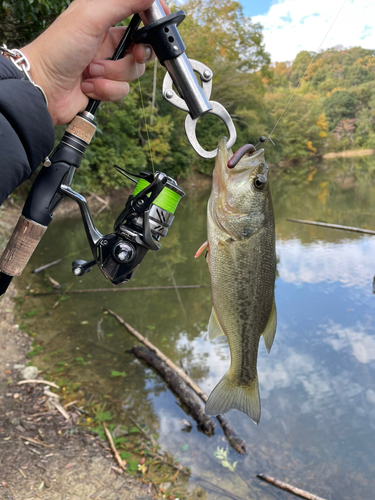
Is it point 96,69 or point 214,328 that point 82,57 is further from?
point 214,328

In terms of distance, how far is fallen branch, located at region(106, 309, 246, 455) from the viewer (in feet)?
13.4

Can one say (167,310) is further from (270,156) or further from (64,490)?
(270,156)

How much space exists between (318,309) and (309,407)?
274cm

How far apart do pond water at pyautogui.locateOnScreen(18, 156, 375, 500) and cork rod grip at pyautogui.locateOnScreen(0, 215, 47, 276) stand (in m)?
3.00

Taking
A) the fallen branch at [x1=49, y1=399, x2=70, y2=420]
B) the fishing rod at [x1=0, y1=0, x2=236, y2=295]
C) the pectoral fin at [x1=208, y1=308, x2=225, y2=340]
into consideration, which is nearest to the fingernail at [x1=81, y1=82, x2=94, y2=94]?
the fishing rod at [x1=0, y1=0, x2=236, y2=295]

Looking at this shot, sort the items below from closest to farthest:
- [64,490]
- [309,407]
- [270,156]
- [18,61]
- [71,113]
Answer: [18,61] < [71,113] < [64,490] < [309,407] < [270,156]

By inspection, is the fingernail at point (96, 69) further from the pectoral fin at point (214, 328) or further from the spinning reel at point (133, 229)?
the pectoral fin at point (214, 328)

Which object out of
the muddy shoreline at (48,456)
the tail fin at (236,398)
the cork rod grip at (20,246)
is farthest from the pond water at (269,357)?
the cork rod grip at (20,246)

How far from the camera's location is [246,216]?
173 centimetres

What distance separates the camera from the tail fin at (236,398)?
197 cm

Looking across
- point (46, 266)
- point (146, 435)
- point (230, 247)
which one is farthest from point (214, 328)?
point (46, 266)

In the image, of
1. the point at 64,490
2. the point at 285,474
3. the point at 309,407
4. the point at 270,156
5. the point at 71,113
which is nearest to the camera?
the point at 71,113

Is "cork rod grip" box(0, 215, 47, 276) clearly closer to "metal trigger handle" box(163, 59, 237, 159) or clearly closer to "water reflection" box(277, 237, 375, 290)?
"metal trigger handle" box(163, 59, 237, 159)

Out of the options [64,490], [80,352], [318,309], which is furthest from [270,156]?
[64,490]
